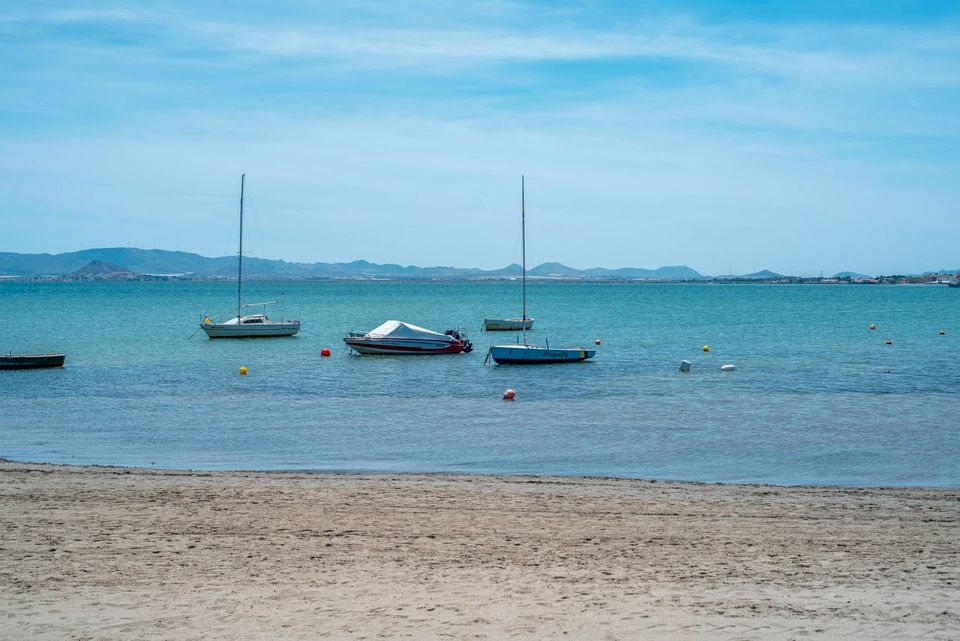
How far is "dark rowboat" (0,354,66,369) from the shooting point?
37.8 meters

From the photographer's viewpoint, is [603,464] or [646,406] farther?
[646,406]

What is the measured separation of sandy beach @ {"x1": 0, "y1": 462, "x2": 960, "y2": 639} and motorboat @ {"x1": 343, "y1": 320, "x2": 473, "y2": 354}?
2993cm

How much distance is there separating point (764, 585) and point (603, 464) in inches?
377

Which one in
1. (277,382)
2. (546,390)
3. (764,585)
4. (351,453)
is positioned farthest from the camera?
(277,382)

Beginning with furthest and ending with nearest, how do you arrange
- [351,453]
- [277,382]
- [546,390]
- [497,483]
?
1. [277,382]
2. [546,390]
3. [351,453]
4. [497,483]

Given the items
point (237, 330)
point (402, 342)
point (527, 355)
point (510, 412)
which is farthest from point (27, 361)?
point (510, 412)

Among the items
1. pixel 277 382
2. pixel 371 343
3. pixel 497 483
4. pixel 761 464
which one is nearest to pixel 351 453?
pixel 497 483

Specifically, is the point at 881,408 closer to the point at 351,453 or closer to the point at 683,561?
the point at 351,453

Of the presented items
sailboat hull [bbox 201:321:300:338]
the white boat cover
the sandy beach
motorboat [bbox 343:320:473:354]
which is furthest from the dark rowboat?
the sandy beach

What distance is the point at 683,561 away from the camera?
11.2 m

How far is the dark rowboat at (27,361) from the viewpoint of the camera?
124 ft

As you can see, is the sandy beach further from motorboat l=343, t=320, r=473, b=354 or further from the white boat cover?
the white boat cover

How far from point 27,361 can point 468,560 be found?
32333mm

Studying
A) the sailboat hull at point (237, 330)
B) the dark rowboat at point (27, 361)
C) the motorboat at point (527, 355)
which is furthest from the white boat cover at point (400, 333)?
the dark rowboat at point (27, 361)
